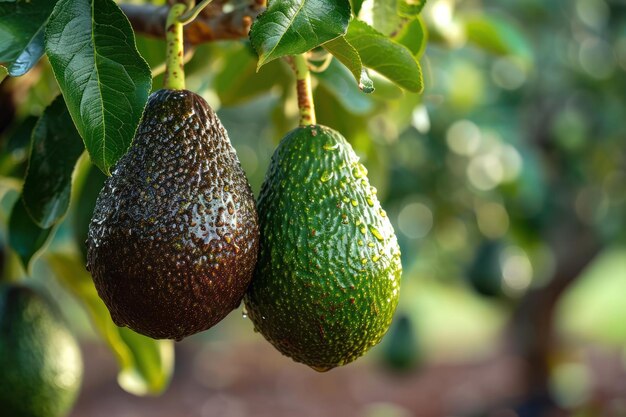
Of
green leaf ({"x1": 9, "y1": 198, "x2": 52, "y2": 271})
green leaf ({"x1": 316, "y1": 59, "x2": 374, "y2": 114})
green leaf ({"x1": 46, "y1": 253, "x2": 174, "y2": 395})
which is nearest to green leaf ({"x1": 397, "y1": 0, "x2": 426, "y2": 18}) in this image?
green leaf ({"x1": 316, "y1": 59, "x2": 374, "y2": 114})

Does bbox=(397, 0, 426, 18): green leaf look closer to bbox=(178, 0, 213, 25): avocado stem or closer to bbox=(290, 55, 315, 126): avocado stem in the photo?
bbox=(290, 55, 315, 126): avocado stem

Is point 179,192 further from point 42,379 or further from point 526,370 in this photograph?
point 526,370

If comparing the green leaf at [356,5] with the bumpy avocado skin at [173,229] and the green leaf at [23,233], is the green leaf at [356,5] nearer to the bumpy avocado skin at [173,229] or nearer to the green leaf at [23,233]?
the bumpy avocado skin at [173,229]

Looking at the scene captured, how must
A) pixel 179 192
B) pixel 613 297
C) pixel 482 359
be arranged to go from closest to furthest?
1. pixel 179 192
2. pixel 482 359
3. pixel 613 297

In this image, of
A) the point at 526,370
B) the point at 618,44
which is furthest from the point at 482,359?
the point at 618,44

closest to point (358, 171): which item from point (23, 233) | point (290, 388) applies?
point (23, 233)

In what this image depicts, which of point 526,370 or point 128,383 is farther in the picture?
point 526,370
